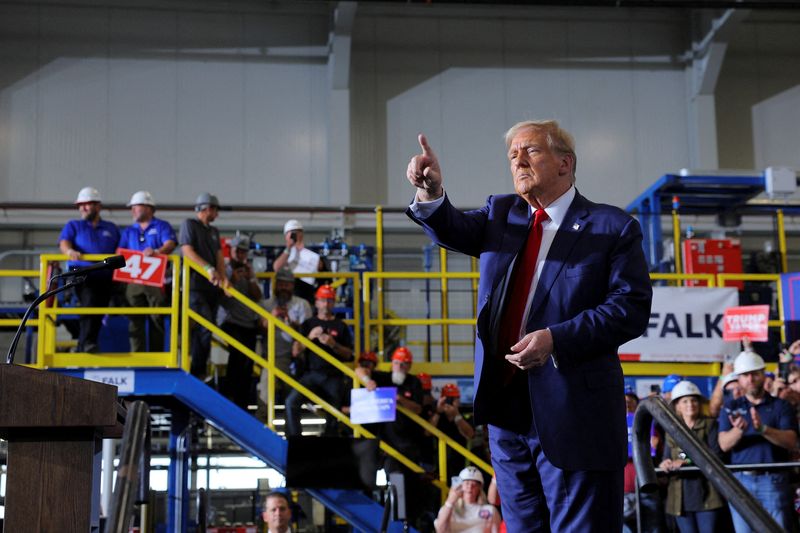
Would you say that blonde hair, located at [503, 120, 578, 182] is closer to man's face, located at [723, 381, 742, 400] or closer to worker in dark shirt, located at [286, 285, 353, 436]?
man's face, located at [723, 381, 742, 400]

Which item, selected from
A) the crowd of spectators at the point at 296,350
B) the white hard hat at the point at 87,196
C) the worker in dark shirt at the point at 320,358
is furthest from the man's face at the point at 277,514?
the white hard hat at the point at 87,196

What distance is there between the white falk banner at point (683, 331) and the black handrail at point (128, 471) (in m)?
10.2

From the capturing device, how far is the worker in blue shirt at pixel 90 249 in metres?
10.4

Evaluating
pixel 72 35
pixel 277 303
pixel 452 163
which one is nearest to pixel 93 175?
pixel 72 35

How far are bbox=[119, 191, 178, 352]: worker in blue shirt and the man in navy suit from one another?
7.52m

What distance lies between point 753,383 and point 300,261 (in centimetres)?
592

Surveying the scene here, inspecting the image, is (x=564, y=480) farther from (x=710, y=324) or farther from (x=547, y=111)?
(x=547, y=111)

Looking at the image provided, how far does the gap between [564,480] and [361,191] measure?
16.4 metres

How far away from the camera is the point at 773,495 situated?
748 centimetres

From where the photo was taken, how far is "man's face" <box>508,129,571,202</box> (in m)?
3.40

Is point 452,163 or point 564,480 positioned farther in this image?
point 452,163

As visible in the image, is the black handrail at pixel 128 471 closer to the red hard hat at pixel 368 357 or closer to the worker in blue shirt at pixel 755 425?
the worker in blue shirt at pixel 755 425

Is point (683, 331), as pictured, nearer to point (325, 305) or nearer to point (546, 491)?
point (325, 305)

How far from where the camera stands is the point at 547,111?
20125 mm
